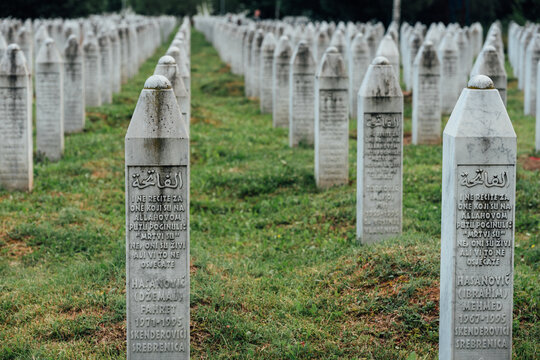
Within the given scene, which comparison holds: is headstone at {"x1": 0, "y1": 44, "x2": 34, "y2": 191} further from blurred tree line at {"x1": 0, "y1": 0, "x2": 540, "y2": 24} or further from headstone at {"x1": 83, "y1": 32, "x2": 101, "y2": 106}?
blurred tree line at {"x1": 0, "y1": 0, "x2": 540, "y2": 24}

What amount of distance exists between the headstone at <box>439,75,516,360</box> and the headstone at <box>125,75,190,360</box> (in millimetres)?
1886

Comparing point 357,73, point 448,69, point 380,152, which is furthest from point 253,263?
point 448,69

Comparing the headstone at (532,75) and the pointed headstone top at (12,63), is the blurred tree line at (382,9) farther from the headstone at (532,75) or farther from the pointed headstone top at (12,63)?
the pointed headstone top at (12,63)

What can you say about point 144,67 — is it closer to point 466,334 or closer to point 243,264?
point 243,264

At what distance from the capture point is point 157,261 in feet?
19.3

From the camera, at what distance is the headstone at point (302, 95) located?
568 inches

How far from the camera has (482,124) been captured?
18.9 feet

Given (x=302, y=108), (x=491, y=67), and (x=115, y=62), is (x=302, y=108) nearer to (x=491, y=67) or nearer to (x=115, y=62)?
(x=491, y=67)

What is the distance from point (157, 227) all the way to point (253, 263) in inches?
116

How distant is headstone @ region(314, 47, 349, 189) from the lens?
11.5 m

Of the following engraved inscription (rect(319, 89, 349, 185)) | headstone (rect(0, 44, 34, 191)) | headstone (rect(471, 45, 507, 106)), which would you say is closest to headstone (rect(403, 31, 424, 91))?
headstone (rect(471, 45, 507, 106))

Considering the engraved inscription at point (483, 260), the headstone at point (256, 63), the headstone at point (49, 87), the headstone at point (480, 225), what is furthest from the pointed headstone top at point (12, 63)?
the headstone at point (256, 63)

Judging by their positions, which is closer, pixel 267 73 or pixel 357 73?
pixel 357 73

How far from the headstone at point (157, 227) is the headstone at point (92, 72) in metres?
11.7
